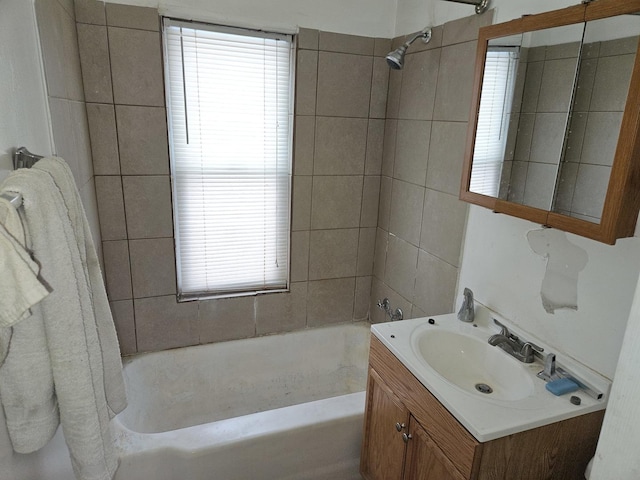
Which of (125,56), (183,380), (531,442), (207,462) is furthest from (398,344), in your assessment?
(125,56)

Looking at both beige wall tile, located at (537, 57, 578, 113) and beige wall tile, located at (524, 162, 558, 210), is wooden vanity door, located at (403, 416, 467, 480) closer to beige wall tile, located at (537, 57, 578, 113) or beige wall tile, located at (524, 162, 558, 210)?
beige wall tile, located at (524, 162, 558, 210)

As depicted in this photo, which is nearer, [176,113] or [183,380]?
[176,113]

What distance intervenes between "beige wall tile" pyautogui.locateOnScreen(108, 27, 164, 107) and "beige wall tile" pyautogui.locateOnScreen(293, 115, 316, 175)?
0.71 meters

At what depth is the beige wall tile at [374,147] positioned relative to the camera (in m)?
2.38

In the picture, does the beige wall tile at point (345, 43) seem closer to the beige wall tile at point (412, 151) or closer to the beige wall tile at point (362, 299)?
the beige wall tile at point (412, 151)

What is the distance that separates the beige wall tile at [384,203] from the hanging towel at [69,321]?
173cm

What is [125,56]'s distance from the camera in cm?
188

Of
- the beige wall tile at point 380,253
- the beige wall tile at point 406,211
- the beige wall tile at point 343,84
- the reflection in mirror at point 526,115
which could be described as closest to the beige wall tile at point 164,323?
the beige wall tile at point 380,253

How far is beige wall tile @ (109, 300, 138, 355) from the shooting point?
2176 mm

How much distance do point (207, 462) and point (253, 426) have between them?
0.71 ft

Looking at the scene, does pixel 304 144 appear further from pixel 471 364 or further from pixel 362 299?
pixel 471 364

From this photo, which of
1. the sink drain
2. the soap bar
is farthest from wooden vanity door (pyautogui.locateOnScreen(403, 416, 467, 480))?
the soap bar

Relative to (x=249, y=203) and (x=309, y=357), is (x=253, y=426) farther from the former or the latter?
(x=249, y=203)

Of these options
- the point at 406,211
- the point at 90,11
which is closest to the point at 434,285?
the point at 406,211
